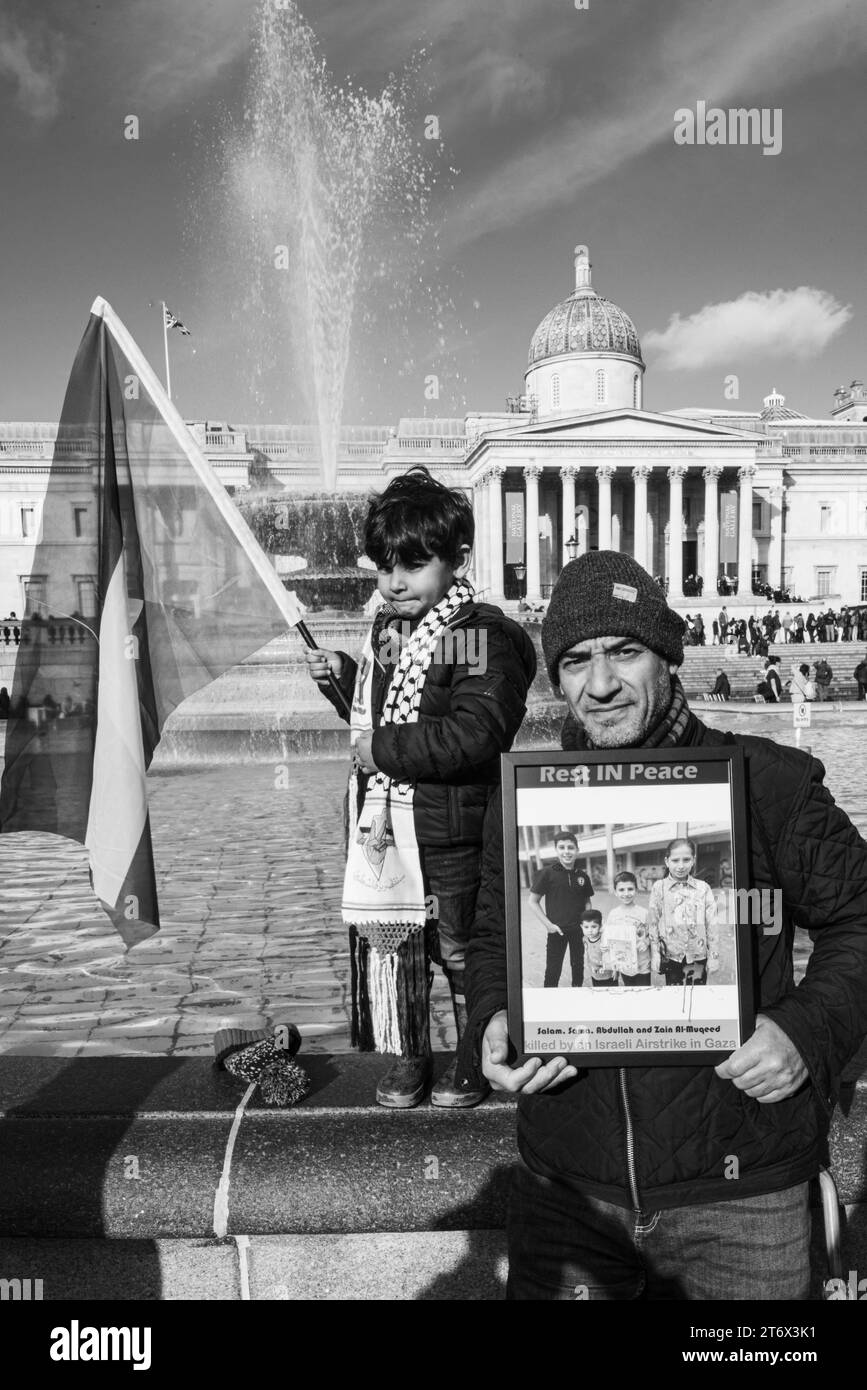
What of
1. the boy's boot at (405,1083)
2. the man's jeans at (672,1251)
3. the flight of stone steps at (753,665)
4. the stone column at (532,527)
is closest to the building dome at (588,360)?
the stone column at (532,527)

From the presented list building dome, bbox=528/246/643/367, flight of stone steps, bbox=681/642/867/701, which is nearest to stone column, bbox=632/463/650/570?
building dome, bbox=528/246/643/367

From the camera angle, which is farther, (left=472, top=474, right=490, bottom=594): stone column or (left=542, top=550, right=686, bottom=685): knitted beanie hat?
(left=472, top=474, right=490, bottom=594): stone column

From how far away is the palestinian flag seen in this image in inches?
120

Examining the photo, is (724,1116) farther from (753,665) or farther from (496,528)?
(496,528)

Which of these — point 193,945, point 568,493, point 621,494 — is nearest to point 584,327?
point 621,494

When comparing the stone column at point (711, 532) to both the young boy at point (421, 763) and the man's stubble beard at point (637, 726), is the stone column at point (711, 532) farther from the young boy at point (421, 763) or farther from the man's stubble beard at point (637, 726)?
the man's stubble beard at point (637, 726)

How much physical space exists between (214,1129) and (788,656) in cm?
3707

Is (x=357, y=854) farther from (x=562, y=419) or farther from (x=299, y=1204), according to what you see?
(x=562, y=419)

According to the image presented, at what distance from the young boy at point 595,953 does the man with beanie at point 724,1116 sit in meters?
0.15

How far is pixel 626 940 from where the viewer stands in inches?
68.4

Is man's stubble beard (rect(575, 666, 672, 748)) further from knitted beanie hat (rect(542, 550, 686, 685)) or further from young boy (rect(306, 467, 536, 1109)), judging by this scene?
young boy (rect(306, 467, 536, 1109))

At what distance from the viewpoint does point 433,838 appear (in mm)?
2979

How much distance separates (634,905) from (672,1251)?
594 mm

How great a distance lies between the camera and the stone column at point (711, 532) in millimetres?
65188
